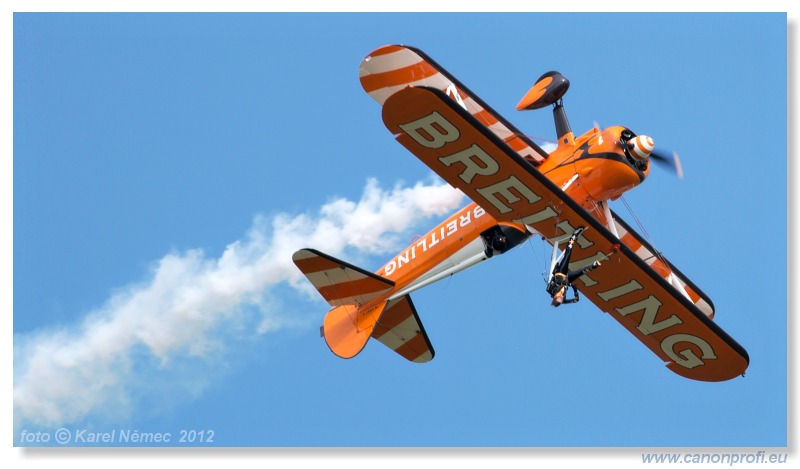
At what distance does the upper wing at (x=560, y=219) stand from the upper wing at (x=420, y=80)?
344 cm

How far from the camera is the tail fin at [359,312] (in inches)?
1319

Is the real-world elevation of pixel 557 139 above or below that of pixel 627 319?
above

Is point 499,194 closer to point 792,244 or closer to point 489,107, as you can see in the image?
point 489,107

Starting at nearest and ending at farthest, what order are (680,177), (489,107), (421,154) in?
(421,154) < (680,177) < (489,107)

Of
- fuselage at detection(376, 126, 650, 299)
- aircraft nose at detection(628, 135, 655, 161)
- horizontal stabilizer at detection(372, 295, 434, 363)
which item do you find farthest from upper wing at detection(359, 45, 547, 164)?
horizontal stabilizer at detection(372, 295, 434, 363)

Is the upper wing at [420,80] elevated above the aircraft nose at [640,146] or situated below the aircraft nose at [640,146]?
above

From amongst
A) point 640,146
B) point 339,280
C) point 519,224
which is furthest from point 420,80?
point 640,146

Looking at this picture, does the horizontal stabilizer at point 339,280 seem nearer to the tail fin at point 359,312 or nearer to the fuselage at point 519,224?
the tail fin at point 359,312

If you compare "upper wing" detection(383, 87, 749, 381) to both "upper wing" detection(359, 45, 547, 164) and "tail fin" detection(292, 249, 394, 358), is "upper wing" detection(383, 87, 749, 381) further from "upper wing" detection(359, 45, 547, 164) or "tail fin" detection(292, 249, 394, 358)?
"tail fin" detection(292, 249, 394, 358)

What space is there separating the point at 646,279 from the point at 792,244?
138 inches

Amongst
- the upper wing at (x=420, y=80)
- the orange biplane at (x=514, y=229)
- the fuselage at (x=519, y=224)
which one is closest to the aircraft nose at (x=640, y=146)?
the orange biplane at (x=514, y=229)

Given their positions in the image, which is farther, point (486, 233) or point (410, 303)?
point (410, 303)

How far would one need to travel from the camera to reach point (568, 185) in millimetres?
31094

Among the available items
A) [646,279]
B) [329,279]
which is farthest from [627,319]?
[329,279]
